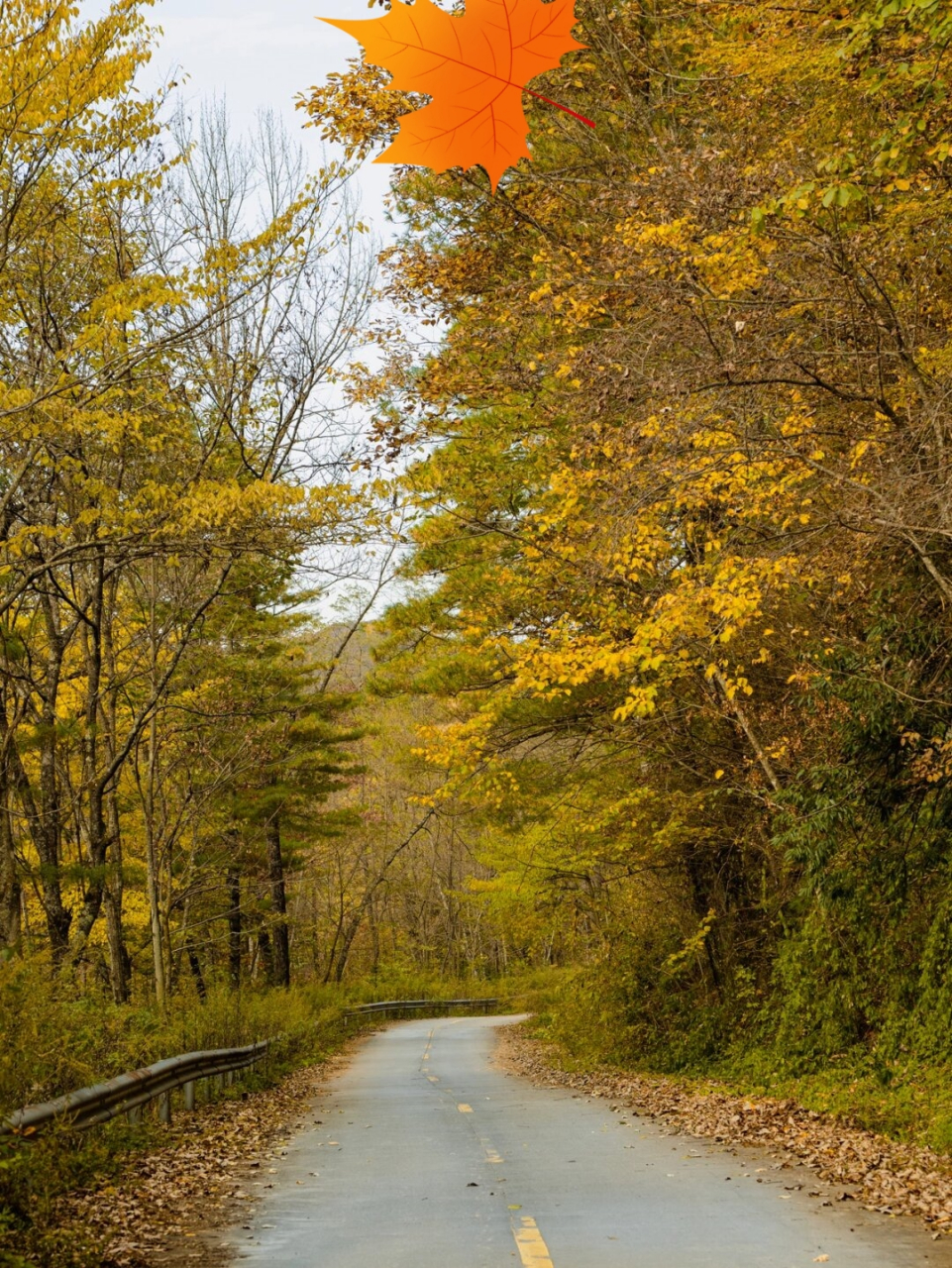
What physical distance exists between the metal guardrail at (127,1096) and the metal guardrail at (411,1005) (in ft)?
72.6

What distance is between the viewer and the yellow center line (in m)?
5.52

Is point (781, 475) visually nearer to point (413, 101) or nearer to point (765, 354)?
point (765, 354)

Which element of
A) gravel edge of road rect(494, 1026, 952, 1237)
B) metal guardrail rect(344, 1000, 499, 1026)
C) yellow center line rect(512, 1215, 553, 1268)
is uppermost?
yellow center line rect(512, 1215, 553, 1268)

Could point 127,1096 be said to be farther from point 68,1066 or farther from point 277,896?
point 277,896

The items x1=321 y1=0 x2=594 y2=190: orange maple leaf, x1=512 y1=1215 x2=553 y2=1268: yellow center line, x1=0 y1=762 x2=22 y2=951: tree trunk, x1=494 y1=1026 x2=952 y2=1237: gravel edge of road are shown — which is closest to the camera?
x1=321 y1=0 x2=594 y2=190: orange maple leaf

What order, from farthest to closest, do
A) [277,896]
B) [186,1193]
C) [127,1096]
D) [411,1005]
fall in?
[411,1005] → [277,896] → [127,1096] → [186,1193]

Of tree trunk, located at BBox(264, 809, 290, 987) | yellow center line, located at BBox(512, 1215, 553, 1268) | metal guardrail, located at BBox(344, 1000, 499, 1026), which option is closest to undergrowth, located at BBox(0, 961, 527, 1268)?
yellow center line, located at BBox(512, 1215, 553, 1268)

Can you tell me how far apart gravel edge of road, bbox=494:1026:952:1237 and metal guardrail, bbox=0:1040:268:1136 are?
471 cm

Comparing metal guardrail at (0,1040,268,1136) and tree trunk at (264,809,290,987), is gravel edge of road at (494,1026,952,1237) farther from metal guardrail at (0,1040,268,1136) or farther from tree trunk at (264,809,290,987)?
tree trunk at (264,809,290,987)

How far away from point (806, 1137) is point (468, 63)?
899cm

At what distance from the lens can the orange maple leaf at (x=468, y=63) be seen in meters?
4.29

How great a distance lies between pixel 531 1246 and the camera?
5.88 metres

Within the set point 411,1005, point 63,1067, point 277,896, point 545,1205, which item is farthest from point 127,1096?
point 411,1005

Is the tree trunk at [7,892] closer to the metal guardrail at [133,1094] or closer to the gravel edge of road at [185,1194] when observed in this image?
the metal guardrail at [133,1094]
